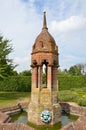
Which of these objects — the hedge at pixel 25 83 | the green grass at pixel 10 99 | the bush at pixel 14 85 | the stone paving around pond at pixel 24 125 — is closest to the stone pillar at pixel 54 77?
the stone paving around pond at pixel 24 125

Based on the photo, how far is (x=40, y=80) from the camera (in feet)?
47.5

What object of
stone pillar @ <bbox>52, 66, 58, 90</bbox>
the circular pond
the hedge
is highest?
the hedge

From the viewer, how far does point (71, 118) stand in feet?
51.3

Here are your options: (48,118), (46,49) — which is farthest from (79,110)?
(46,49)

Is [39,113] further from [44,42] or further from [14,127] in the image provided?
A: [14,127]

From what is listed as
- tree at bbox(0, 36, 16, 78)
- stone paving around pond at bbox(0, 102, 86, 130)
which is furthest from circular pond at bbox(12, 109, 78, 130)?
tree at bbox(0, 36, 16, 78)

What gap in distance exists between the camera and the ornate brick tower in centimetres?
1402

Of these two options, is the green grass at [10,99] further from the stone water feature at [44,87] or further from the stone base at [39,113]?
the stone water feature at [44,87]

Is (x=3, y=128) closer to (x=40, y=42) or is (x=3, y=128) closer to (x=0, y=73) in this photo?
(x=40, y=42)

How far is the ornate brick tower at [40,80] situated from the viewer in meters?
14.0

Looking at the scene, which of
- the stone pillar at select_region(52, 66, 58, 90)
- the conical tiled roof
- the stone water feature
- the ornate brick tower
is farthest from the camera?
the stone pillar at select_region(52, 66, 58, 90)

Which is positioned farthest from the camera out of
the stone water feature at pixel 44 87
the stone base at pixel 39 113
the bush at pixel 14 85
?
the bush at pixel 14 85

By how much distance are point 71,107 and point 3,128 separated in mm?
8361

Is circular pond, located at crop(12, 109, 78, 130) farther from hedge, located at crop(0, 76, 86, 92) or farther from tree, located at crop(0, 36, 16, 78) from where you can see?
hedge, located at crop(0, 76, 86, 92)
